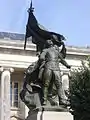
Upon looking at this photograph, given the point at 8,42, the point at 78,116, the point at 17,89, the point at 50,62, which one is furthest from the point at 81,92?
the point at 17,89

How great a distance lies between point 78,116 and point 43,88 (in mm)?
17794

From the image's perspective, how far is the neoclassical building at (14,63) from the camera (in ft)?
163

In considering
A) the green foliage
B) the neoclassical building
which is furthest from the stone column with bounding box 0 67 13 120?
the green foliage

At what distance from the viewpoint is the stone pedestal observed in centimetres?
1142

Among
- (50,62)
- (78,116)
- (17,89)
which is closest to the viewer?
(50,62)

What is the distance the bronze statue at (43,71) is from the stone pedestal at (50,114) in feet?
0.95

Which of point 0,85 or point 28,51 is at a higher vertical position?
point 28,51

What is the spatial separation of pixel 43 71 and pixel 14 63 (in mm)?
40018

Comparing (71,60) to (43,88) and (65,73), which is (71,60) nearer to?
(65,73)

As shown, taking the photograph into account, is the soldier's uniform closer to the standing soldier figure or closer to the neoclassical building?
the standing soldier figure

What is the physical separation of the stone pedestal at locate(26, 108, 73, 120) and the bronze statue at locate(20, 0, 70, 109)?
0.95ft

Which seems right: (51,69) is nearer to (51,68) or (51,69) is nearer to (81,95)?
(51,68)

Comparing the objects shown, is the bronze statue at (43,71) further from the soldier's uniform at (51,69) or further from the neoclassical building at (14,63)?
the neoclassical building at (14,63)

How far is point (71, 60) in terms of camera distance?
53438 mm
